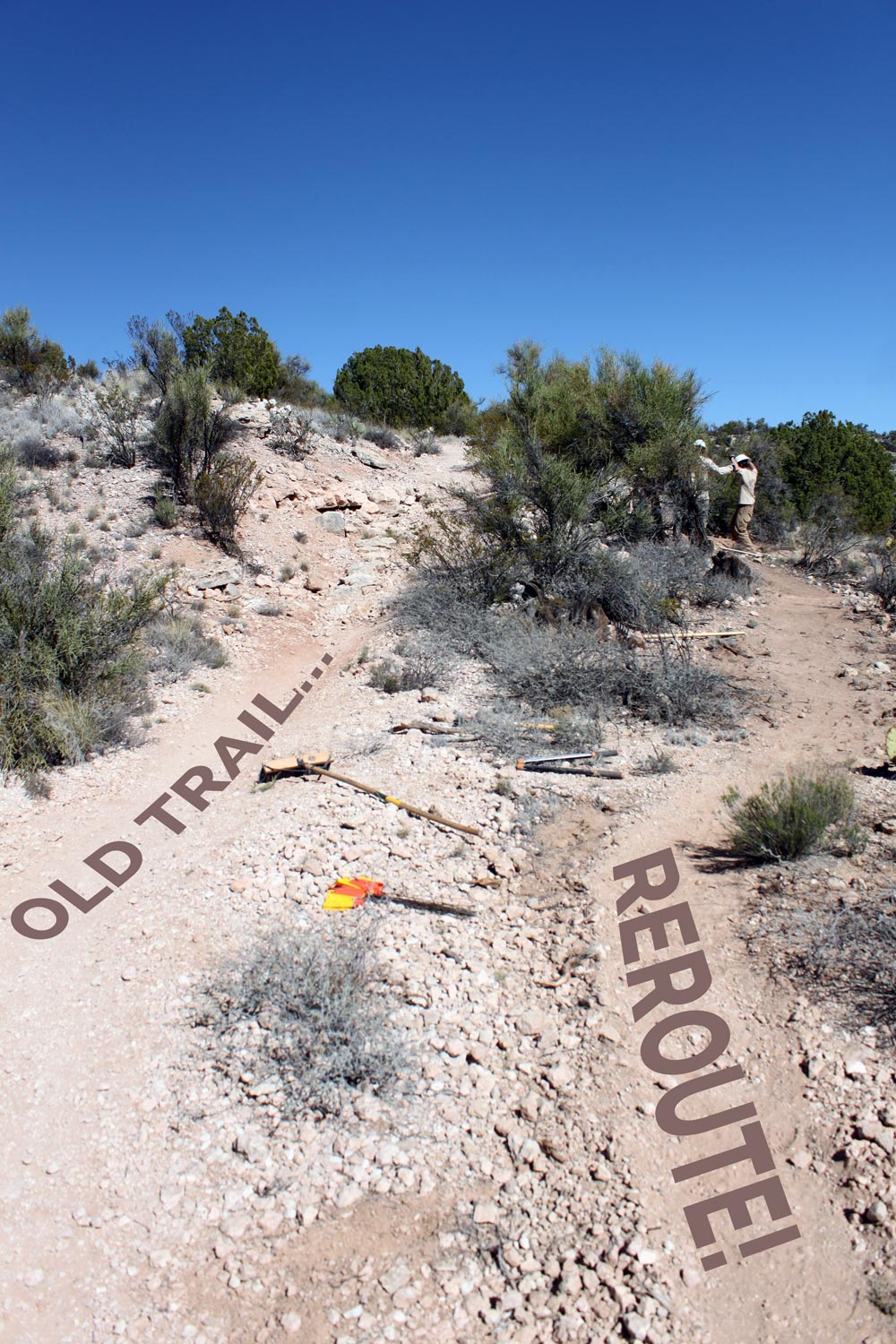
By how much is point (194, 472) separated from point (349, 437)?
5337 mm

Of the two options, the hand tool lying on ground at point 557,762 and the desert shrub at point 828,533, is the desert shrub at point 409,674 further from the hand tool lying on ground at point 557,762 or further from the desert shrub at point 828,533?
the desert shrub at point 828,533

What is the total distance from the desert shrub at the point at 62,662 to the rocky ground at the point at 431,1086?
0.36m

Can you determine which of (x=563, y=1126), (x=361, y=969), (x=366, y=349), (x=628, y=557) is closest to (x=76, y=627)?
(x=361, y=969)

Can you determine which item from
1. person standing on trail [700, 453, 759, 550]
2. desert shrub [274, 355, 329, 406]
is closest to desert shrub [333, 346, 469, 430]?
desert shrub [274, 355, 329, 406]

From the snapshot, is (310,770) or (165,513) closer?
(310,770)

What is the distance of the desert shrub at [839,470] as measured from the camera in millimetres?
16125

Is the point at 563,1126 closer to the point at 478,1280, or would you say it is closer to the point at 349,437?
the point at 478,1280

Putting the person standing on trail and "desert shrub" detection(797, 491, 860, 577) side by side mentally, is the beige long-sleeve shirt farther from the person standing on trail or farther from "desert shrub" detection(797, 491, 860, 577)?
"desert shrub" detection(797, 491, 860, 577)

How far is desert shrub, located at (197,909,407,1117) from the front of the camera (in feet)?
11.4

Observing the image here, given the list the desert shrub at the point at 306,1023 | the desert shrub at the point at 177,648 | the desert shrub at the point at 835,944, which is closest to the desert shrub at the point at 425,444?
the desert shrub at the point at 177,648

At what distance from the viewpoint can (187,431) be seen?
14.4m

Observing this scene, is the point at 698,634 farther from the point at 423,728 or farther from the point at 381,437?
the point at 381,437

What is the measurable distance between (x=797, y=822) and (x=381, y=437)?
17.5m

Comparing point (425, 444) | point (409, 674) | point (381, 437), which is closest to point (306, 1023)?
point (409, 674)
